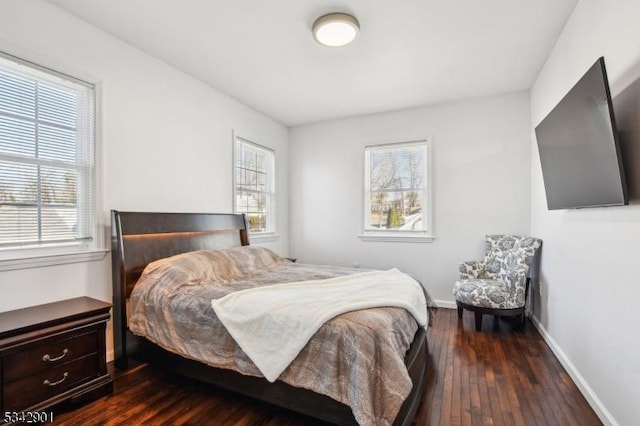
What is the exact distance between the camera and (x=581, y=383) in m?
2.22

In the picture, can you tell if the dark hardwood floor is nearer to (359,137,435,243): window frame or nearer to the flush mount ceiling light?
(359,137,435,243): window frame

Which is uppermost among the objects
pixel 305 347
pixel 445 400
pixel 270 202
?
pixel 270 202

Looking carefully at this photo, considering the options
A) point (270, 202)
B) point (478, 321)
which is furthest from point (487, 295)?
point (270, 202)

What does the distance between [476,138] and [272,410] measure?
390cm

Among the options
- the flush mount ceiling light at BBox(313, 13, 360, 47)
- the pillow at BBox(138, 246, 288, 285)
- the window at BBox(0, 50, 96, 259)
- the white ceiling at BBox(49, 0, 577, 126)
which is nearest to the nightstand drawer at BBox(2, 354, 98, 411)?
the pillow at BBox(138, 246, 288, 285)

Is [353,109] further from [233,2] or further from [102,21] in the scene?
[102,21]

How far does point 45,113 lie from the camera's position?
7.73ft

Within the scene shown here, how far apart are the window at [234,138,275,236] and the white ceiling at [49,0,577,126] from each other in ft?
2.54

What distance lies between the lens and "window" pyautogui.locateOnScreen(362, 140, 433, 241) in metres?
4.48

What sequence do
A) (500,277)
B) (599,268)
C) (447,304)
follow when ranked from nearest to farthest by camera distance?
(599,268) → (500,277) → (447,304)

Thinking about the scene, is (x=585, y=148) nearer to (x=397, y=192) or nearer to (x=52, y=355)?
(x=397, y=192)

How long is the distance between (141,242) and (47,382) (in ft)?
3.77

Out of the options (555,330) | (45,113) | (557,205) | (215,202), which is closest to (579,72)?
(557,205)

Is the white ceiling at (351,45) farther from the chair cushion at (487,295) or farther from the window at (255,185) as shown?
the chair cushion at (487,295)
